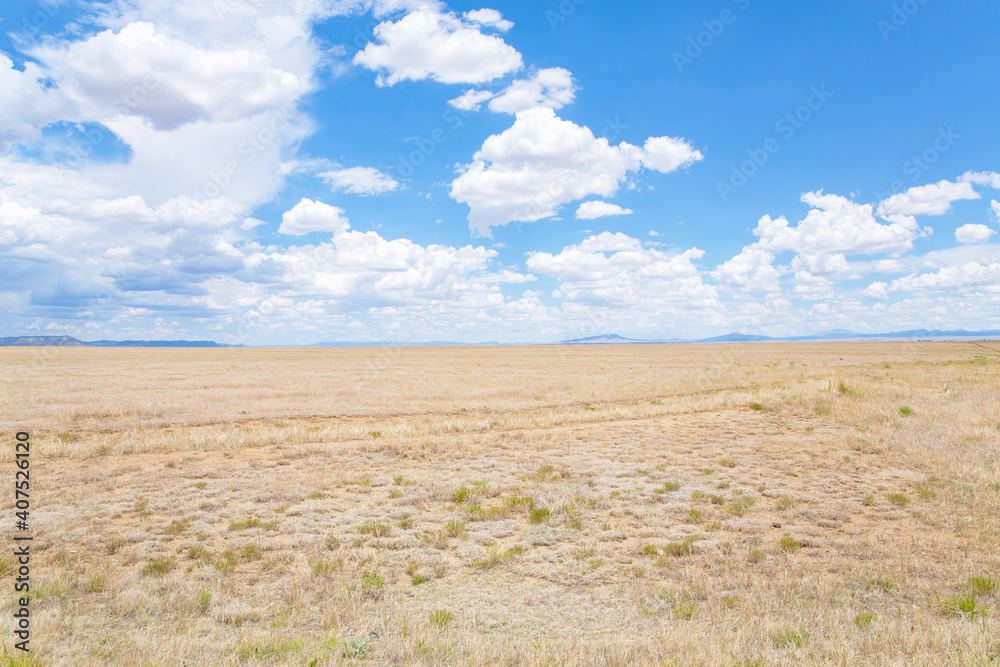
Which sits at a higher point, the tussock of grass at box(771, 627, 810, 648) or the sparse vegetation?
the tussock of grass at box(771, 627, 810, 648)

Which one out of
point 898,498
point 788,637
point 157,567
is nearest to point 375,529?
point 157,567

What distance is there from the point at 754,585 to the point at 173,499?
13.5 meters

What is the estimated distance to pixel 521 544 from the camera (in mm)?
10086

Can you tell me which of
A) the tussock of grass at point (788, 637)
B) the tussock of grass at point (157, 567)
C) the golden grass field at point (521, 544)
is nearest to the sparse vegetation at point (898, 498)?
the golden grass field at point (521, 544)

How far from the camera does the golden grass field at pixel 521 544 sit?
630 cm

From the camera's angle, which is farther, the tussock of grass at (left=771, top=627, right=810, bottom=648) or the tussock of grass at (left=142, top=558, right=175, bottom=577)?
the tussock of grass at (left=142, top=558, right=175, bottom=577)

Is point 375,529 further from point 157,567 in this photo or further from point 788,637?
point 788,637

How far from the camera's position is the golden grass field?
6.30 metres

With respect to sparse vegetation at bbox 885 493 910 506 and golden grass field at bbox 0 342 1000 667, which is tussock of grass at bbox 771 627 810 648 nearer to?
golden grass field at bbox 0 342 1000 667

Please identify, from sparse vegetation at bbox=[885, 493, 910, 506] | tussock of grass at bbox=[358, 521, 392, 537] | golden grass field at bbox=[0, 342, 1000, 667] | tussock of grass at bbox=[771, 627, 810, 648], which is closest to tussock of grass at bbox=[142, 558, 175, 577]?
golden grass field at bbox=[0, 342, 1000, 667]

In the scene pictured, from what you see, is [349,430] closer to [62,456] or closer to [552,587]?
[62,456]

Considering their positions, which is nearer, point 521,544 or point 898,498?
point 521,544

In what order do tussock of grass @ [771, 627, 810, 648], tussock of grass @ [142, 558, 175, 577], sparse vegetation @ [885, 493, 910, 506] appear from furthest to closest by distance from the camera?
sparse vegetation @ [885, 493, 910, 506] → tussock of grass @ [142, 558, 175, 577] → tussock of grass @ [771, 627, 810, 648]

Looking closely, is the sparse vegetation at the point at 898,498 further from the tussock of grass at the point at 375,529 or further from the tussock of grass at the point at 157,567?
the tussock of grass at the point at 157,567
